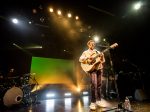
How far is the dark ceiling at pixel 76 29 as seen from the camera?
6.67 metres

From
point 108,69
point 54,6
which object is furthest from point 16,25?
point 108,69

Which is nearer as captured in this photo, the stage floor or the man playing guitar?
the stage floor

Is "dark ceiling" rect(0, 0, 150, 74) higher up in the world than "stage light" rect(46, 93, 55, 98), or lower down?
higher up

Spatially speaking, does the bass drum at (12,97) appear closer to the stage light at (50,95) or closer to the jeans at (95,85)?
the stage light at (50,95)

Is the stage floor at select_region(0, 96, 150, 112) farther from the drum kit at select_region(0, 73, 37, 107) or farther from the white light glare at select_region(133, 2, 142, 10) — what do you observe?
the white light glare at select_region(133, 2, 142, 10)

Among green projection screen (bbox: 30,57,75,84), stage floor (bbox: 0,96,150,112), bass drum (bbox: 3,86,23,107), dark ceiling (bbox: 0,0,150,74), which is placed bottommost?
stage floor (bbox: 0,96,150,112)

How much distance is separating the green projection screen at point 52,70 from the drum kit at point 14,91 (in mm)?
1706

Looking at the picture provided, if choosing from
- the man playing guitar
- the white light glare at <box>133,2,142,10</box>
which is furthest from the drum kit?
the white light glare at <box>133,2,142,10</box>

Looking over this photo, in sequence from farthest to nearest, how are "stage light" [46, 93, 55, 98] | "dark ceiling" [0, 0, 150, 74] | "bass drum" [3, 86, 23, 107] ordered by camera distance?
"stage light" [46, 93, 55, 98], "dark ceiling" [0, 0, 150, 74], "bass drum" [3, 86, 23, 107]

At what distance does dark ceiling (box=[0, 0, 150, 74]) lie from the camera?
21.9 feet

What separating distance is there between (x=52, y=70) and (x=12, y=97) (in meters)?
3.32

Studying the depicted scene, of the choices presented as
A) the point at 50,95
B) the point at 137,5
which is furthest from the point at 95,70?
the point at 50,95

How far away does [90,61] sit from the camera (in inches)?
152

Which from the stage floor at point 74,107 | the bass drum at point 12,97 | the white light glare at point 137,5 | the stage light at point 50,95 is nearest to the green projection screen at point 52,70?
the stage light at point 50,95
